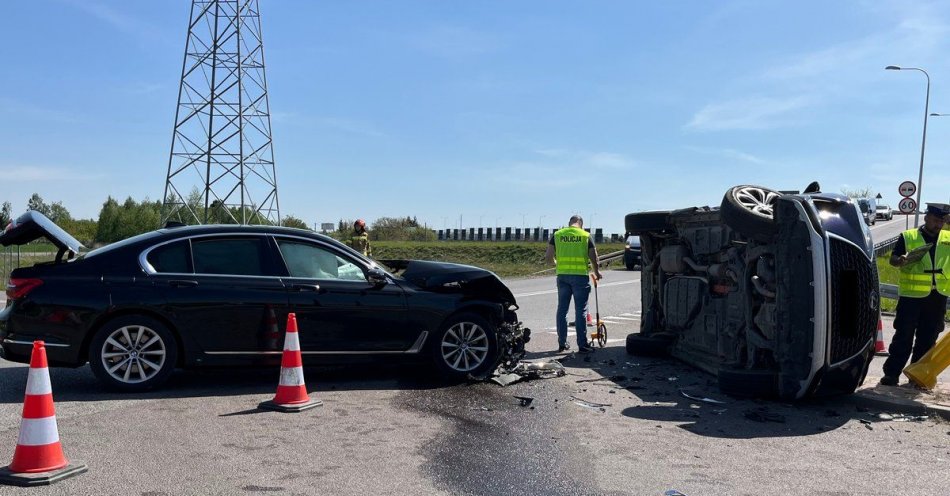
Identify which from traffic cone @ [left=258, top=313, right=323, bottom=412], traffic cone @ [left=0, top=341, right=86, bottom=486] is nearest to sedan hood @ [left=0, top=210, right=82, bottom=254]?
traffic cone @ [left=258, top=313, right=323, bottom=412]

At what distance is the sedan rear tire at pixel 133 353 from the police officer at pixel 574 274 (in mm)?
5084

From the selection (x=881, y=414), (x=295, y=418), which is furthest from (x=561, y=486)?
Answer: (x=881, y=414)

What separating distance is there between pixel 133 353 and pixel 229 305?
3.01 ft

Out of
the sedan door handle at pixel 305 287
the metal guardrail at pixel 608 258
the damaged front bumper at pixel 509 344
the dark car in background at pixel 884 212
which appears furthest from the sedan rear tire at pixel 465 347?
the dark car in background at pixel 884 212

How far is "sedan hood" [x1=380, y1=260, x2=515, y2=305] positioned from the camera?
8242 millimetres

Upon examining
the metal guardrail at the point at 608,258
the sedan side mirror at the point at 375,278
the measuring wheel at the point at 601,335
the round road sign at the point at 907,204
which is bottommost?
the measuring wheel at the point at 601,335

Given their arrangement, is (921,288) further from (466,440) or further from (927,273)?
(466,440)

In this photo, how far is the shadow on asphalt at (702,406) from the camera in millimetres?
6547

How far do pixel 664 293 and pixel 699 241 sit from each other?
3.35ft

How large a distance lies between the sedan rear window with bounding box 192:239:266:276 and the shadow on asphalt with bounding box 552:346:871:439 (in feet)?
11.1

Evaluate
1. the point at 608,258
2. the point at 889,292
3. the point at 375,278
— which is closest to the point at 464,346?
the point at 375,278

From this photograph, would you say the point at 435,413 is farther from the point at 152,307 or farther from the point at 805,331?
the point at 805,331

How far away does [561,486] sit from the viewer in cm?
484

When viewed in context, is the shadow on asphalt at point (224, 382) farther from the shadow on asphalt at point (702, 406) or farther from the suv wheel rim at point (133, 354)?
the shadow on asphalt at point (702, 406)
